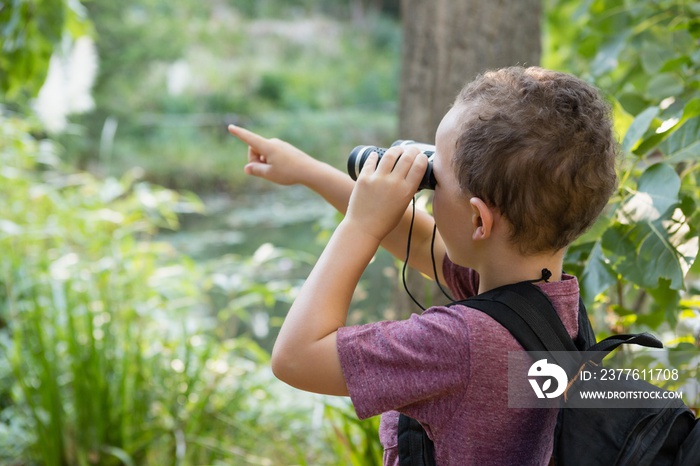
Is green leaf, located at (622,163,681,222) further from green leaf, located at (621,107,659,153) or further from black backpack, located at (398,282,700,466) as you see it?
black backpack, located at (398,282,700,466)

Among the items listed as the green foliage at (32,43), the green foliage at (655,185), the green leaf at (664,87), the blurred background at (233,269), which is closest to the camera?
the green foliage at (655,185)

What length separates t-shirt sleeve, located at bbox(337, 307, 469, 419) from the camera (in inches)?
29.5

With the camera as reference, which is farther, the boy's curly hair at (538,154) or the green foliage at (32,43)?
the green foliage at (32,43)

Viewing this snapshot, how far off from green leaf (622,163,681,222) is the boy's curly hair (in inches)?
5.7

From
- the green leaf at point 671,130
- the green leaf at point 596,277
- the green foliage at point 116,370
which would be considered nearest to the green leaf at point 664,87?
the green leaf at point 671,130

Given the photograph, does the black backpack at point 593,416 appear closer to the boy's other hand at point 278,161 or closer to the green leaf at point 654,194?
the green leaf at point 654,194

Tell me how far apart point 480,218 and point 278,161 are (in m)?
0.41

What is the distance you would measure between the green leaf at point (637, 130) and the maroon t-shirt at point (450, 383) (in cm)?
37

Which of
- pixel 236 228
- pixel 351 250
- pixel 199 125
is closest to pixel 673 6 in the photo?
pixel 351 250

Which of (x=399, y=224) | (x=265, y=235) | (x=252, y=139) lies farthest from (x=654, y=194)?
(x=265, y=235)

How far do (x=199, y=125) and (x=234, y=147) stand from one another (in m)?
0.95

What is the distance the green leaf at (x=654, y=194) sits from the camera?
2.97ft

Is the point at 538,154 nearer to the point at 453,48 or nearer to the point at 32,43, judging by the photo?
the point at 453,48

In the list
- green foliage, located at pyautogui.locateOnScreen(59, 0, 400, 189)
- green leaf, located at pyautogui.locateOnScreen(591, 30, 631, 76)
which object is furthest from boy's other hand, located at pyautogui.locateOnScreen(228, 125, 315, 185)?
green foliage, located at pyautogui.locateOnScreen(59, 0, 400, 189)
